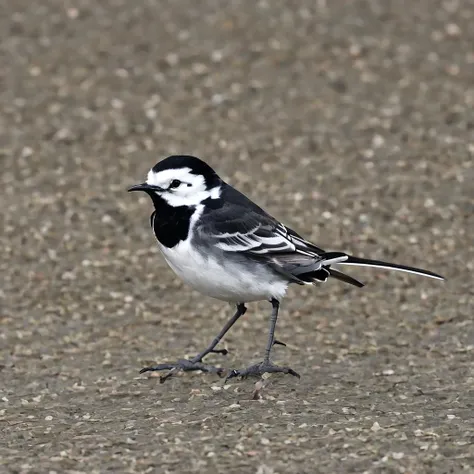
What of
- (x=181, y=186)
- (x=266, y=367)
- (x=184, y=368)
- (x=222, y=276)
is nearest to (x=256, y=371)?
(x=266, y=367)

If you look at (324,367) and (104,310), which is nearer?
(324,367)

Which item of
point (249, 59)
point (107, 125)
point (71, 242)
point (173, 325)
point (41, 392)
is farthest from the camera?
point (249, 59)

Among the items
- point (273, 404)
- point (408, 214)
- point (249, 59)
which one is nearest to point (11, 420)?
point (273, 404)

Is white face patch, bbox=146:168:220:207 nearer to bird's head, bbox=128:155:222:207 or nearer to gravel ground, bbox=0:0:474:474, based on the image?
bird's head, bbox=128:155:222:207

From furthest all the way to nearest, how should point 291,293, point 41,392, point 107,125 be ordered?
point 107,125, point 291,293, point 41,392

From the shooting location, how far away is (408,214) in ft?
31.9

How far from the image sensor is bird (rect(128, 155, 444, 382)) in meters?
6.36

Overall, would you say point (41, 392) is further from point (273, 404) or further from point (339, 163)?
point (339, 163)

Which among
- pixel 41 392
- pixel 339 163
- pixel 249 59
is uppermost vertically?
pixel 249 59

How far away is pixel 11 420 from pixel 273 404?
1.47m

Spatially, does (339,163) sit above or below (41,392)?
above

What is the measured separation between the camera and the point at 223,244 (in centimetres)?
636

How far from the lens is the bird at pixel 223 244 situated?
636 cm

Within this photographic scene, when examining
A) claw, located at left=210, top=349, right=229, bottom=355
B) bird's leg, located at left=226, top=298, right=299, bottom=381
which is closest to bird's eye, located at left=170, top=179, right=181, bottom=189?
bird's leg, located at left=226, top=298, right=299, bottom=381
